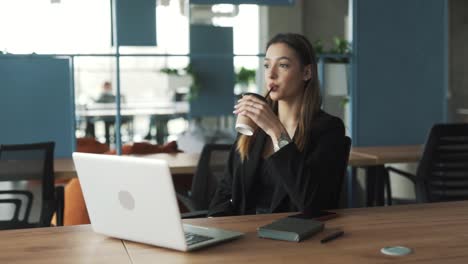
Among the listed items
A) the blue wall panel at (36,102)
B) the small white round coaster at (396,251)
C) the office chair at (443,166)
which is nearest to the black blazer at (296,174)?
the small white round coaster at (396,251)

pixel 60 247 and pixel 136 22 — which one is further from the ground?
pixel 136 22

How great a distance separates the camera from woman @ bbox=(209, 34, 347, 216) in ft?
7.83

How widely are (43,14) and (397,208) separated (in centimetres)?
335

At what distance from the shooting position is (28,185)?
3.52 metres

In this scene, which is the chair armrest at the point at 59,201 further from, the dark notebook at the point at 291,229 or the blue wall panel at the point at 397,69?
the blue wall panel at the point at 397,69

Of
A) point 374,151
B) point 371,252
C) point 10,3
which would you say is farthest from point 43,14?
point 371,252

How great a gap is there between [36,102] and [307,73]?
236cm

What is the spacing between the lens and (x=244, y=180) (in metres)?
2.63

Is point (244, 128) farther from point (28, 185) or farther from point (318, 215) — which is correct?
point (28, 185)

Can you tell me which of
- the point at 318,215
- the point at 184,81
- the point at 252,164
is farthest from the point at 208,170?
the point at 184,81

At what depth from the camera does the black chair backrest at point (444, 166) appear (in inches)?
157

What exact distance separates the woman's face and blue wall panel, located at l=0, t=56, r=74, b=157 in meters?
2.16

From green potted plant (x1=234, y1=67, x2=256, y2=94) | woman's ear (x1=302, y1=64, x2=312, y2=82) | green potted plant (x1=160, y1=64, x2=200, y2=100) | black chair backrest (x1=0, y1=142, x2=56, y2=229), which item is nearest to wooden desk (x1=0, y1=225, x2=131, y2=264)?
woman's ear (x1=302, y1=64, x2=312, y2=82)

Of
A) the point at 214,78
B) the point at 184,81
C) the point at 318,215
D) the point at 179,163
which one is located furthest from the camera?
the point at 184,81
